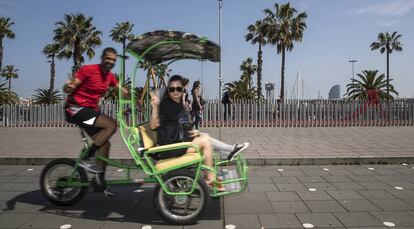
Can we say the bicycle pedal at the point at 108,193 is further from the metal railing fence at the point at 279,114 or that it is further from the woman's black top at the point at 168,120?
the metal railing fence at the point at 279,114

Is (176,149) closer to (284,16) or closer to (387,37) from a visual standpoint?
(284,16)

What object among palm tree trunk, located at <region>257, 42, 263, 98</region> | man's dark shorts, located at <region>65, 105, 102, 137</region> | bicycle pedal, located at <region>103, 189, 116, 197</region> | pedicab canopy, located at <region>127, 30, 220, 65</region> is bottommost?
bicycle pedal, located at <region>103, 189, 116, 197</region>

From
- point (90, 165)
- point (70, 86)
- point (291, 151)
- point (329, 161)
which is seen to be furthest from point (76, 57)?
point (90, 165)

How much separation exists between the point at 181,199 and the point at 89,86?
1.88 m

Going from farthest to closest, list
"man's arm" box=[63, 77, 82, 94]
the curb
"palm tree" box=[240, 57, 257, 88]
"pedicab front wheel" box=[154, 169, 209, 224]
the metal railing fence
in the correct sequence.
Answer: "palm tree" box=[240, 57, 257, 88], the metal railing fence, the curb, "man's arm" box=[63, 77, 82, 94], "pedicab front wheel" box=[154, 169, 209, 224]

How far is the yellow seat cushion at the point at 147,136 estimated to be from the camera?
458cm

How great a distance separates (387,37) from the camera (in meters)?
55.8

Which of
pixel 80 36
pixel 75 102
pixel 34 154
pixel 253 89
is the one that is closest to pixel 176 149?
pixel 75 102

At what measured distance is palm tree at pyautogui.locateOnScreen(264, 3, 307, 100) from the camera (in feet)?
124

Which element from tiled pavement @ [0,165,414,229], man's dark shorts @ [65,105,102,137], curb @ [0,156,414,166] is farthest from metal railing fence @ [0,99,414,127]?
man's dark shorts @ [65,105,102,137]

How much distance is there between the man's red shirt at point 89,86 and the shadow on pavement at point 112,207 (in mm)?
1309

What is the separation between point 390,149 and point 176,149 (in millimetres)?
6791

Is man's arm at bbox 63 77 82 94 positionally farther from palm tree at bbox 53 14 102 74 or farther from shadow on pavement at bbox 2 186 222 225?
palm tree at bbox 53 14 102 74

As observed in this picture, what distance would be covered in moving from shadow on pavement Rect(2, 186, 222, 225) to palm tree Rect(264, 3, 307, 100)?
110ft
